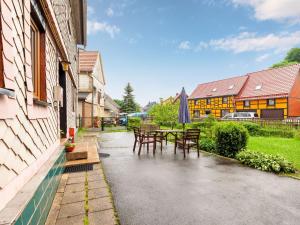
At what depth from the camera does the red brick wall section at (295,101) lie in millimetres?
22925

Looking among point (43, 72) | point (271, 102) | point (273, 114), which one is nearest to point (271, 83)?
point (271, 102)

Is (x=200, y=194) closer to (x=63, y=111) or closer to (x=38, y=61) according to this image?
(x=38, y=61)

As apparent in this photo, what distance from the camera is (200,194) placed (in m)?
3.38

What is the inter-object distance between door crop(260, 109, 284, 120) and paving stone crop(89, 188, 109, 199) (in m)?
26.9

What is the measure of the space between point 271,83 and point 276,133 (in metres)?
14.7

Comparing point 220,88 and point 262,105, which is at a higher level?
point 220,88

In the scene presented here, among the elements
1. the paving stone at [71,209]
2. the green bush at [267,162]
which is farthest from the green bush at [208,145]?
the paving stone at [71,209]

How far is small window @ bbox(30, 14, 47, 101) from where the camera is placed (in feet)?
10.2

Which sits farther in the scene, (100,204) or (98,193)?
(98,193)

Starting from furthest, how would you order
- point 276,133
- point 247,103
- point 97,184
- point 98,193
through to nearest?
point 247,103 < point 276,133 < point 97,184 < point 98,193

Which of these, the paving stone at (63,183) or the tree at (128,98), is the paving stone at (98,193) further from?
the tree at (128,98)

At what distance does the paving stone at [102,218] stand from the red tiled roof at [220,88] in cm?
3000

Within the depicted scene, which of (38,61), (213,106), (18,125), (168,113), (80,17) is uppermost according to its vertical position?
(80,17)

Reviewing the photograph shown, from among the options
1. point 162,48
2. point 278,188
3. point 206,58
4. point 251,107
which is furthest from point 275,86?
point 278,188
